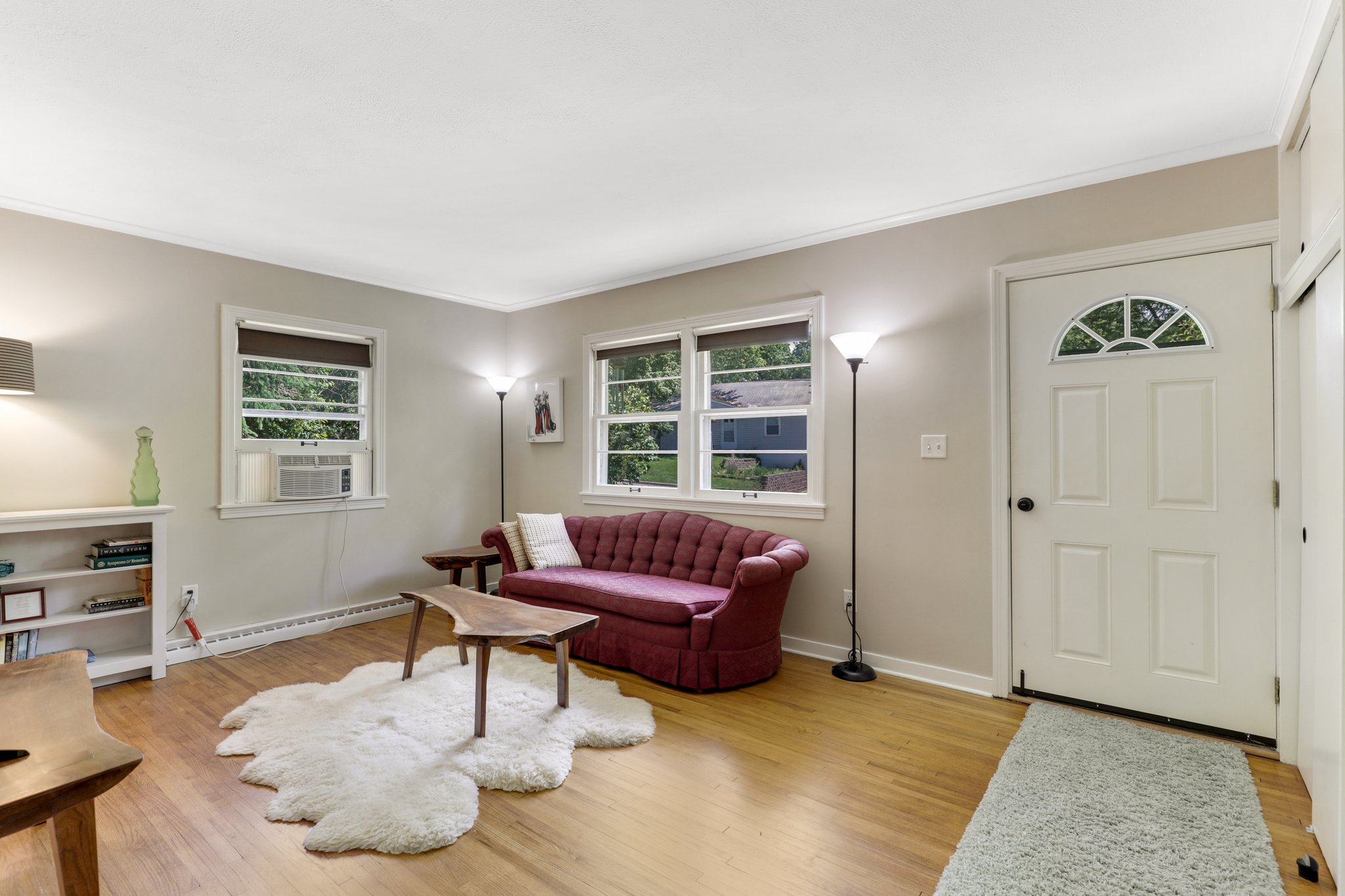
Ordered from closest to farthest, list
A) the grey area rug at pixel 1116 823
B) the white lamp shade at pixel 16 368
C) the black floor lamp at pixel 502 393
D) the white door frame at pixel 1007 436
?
the grey area rug at pixel 1116 823 < the white door frame at pixel 1007 436 < the white lamp shade at pixel 16 368 < the black floor lamp at pixel 502 393

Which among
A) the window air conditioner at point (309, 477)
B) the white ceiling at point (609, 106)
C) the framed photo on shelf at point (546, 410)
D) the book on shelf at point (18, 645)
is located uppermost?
the white ceiling at point (609, 106)

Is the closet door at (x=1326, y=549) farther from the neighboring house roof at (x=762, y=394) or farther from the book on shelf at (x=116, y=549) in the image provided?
the book on shelf at (x=116, y=549)

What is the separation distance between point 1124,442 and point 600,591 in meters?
2.75

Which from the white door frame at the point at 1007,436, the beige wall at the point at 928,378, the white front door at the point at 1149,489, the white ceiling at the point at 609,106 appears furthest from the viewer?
the beige wall at the point at 928,378

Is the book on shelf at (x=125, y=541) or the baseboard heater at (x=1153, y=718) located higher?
the book on shelf at (x=125, y=541)

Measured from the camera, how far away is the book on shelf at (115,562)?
3461 mm

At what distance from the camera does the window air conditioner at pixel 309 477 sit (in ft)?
14.2

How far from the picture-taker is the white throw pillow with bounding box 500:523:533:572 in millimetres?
4414

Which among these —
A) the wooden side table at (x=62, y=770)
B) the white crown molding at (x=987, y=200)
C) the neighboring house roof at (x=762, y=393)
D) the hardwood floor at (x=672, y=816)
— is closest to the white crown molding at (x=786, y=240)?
the white crown molding at (x=987, y=200)

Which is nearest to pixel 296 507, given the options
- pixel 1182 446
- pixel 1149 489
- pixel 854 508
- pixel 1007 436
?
pixel 854 508

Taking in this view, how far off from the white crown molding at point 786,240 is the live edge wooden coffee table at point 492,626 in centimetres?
250

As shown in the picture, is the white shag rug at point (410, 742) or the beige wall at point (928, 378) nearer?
the white shag rug at point (410, 742)

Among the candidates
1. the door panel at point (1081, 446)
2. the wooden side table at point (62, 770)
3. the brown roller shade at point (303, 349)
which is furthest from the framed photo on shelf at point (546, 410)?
the wooden side table at point (62, 770)

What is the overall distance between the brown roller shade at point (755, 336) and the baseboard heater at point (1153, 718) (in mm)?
2279
